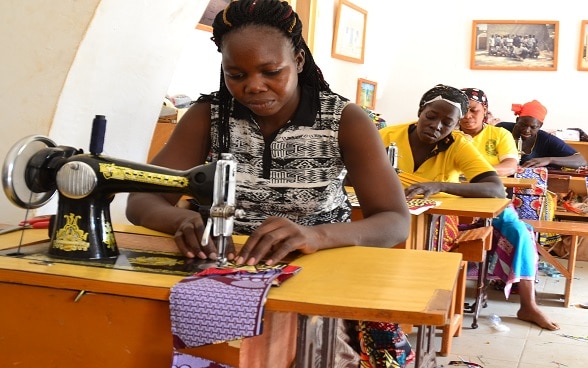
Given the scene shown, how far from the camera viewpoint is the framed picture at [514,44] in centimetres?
806

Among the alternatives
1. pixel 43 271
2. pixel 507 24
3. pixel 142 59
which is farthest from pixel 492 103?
pixel 43 271

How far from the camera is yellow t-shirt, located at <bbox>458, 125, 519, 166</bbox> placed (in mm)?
5586

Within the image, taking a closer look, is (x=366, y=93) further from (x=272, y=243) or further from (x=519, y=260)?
(x=272, y=243)

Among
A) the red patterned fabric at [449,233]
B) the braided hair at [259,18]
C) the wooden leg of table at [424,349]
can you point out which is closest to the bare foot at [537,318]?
the red patterned fabric at [449,233]

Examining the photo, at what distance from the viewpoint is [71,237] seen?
1596 millimetres

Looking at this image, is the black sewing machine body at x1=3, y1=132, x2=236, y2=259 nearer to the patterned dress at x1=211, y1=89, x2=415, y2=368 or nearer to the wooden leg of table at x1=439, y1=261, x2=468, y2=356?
the patterned dress at x1=211, y1=89, x2=415, y2=368

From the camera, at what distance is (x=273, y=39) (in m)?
1.93

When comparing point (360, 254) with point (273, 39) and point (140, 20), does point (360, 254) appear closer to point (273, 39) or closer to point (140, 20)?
point (273, 39)

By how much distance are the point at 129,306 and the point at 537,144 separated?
6.14m

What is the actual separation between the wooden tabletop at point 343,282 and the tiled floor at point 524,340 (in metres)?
2.33

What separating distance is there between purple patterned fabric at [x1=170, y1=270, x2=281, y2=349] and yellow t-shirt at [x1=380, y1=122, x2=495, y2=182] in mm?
2877

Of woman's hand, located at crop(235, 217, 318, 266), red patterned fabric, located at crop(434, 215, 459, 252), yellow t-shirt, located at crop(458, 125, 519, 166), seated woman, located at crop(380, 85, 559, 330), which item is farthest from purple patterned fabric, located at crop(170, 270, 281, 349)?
yellow t-shirt, located at crop(458, 125, 519, 166)

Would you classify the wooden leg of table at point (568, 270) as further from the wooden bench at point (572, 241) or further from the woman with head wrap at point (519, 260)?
the woman with head wrap at point (519, 260)

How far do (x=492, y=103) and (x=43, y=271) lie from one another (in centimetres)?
733
